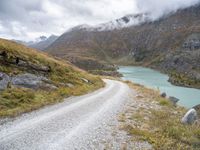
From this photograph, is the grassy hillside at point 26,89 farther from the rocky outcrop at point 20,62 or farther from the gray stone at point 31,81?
the gray stone at point 31,81

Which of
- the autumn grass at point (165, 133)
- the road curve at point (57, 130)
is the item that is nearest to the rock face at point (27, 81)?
the road curve at point (57, 130)

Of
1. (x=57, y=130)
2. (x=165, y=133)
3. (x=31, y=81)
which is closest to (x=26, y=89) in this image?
(x=31, y=81)

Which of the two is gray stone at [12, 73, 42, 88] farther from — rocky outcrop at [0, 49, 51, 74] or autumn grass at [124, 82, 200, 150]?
autumn grass at [124, 82, 200, 150]

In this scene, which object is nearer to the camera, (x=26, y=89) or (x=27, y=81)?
(x=26, y=89)

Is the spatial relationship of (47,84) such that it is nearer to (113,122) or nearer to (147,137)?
(113,122)

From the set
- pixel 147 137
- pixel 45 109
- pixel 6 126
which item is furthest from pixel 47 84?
pixel 147 137

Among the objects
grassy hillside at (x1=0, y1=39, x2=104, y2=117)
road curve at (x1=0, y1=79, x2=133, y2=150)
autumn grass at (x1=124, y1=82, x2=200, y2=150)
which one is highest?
grassy hillside at (x1=0, y1=39, x2=104, y2=117)

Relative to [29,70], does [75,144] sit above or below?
below

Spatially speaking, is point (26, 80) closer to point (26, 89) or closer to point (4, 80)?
point (26, 89)

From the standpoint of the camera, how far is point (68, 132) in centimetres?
1681

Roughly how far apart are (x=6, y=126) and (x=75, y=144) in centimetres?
488

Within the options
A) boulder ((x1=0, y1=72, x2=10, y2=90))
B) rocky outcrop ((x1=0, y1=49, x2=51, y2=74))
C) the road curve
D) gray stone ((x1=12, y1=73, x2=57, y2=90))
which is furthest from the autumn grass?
rocky outcrop ((x1=0, y1=49, x2=51, y2=74))

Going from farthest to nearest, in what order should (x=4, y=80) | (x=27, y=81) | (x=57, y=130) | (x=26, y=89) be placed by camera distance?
(x=27, y=81), (x=26, y=89), (x=4, y=80), (x=57, y=130)

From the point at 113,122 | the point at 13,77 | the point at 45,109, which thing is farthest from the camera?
the point at 13,77
